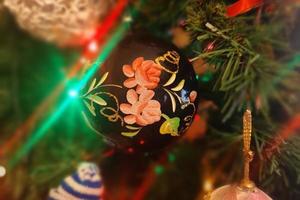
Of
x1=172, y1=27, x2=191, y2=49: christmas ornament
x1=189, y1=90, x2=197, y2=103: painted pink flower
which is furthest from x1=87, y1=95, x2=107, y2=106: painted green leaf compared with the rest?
x1=172, y1=27, x2=191, y2=49: christmas ornament

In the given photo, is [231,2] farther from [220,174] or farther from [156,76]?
[220,174]

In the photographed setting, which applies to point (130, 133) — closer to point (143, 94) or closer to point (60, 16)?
point (143, 94)

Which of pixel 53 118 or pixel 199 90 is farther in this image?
pixel 53 118

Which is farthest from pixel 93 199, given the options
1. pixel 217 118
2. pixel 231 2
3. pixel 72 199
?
pixel 231 2

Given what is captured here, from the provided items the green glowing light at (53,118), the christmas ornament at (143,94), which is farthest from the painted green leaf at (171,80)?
the green glowing light at (53,118)

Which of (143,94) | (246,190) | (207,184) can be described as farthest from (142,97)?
(207,184)

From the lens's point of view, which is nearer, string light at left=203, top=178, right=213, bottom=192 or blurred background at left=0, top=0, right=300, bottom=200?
blurred background at left=0, top=0, right=300, bottom=200

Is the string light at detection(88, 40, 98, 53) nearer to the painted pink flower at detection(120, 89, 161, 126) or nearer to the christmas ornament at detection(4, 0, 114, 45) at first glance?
the christmas ornament at detection(4, 0, 114, 45)
